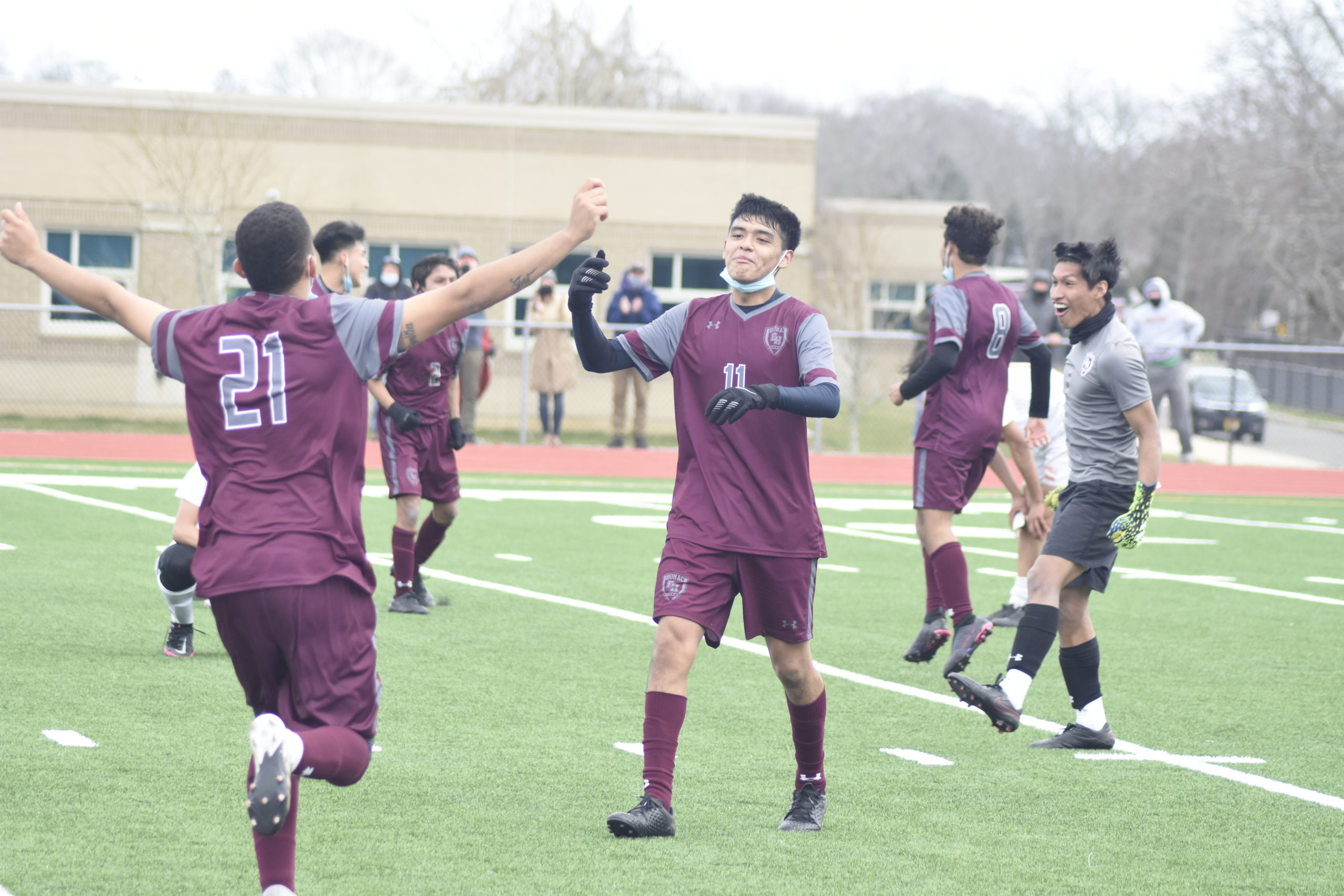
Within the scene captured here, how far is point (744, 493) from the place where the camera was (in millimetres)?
5043

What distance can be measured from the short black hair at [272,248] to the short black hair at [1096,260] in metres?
3.62

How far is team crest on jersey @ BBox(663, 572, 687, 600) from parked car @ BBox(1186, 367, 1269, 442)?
22.3m

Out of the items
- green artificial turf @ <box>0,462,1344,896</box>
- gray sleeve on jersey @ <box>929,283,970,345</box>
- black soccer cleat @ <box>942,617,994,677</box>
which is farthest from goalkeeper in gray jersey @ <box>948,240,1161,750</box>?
gray sleeve on jersey @ <box>929,283,970,345</box>

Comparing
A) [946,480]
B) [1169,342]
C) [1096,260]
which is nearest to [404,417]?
[946,480]

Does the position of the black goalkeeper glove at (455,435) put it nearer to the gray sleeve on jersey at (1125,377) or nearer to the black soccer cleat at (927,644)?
the black soccer cleat at (927,644)

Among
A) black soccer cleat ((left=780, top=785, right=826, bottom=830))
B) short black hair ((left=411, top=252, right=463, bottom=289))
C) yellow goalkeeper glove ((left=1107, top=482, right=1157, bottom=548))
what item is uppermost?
short black hair ((left=411, top=252, right=463, bottom=289))

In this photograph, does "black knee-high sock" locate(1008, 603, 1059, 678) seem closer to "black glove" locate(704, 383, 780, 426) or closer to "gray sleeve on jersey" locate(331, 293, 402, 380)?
"black glove" locate(704, 383, 780, 426)

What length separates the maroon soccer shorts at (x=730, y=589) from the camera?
498cm

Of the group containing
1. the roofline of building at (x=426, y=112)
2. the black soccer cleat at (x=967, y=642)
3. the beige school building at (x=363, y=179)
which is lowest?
the black soccer cleat at (x=967, y=642)

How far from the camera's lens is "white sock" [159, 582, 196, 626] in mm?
7141

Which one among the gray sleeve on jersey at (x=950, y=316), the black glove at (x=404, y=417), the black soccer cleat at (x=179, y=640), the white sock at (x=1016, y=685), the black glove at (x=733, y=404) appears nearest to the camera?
the black glove at (x=733, y=404)

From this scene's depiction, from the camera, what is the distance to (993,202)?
82625 millimetres

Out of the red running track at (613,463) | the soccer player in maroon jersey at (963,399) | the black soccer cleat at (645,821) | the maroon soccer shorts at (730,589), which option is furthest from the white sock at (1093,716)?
the red running track at (613,463)

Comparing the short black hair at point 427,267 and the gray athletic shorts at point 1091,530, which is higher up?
the short black hair at point 427,267
